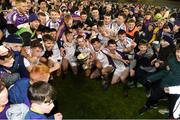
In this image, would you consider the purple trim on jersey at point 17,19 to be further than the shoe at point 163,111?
Yes

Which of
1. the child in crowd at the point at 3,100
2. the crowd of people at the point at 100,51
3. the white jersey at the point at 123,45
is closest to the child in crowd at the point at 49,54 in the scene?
the crowd of people at the point at 100,51

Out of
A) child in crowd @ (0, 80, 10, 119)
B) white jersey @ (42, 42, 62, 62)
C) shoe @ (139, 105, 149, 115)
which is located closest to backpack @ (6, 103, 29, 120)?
child in crowd @ (0, 80, 10, 119)

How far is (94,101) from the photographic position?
784 centimetres

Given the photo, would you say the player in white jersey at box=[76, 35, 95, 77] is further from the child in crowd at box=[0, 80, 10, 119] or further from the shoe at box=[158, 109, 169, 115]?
the child in crowd at box=[0, 80, 10, 119]

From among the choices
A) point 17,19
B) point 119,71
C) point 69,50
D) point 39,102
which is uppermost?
point 39,102

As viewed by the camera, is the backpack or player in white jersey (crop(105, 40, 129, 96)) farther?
player in white jersey (crop(105, 40, 129, 96))

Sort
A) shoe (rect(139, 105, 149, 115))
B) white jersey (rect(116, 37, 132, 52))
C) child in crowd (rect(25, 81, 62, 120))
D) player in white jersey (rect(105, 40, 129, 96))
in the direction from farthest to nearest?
white jersey (rect(116, 37, 132, 52)) < player in white jersey (rect(105, 40, 129, 96)) < shoe (rect(139, 105, 149, 115)) < child in crowd (rect(25, 81, 62, 120))

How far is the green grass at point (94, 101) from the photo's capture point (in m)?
7.24

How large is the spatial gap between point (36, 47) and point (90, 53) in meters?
2.45

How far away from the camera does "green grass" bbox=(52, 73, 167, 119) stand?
724 cm

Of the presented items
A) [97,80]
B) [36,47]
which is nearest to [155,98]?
[97,80]

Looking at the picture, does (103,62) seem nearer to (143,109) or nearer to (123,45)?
(123,45)

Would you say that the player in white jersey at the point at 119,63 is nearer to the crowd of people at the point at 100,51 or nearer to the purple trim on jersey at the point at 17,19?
the crowd of people at the point at 100,51

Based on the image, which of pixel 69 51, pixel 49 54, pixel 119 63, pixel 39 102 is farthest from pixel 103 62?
pixel 39 102
